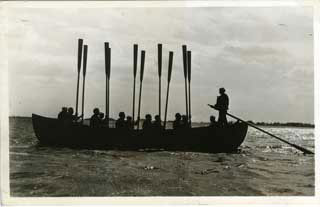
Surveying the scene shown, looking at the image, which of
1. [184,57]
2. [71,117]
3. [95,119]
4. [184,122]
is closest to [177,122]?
[184,122]

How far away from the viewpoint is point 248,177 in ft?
10.7

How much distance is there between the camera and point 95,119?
3.48 meters

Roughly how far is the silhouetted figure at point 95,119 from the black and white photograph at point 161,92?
12 millimetres

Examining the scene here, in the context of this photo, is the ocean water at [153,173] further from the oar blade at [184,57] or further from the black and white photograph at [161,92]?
the oar blade at [184,57]

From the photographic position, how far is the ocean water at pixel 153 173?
3209mm

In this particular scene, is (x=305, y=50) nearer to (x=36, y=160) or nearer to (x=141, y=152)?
(x=141, y=152)

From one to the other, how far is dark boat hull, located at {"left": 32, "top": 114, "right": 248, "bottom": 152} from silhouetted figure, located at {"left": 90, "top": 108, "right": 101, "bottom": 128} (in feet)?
0.15

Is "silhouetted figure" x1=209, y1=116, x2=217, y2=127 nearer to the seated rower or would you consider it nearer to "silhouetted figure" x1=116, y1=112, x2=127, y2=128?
"silhouetted figure" x1=116, y1=112, x2=127, y2=128

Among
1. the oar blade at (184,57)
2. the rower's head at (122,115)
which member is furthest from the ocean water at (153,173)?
the oar blade at (184,57)

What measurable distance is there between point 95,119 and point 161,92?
0.62 meters

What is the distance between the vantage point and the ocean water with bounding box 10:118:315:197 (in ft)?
10.5

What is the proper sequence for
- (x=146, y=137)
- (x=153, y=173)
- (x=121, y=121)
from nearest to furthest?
1. (x=153, y=173)
2. (x=121, y=121)
3. (x=146, y=137)

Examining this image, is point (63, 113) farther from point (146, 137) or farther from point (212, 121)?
point (212, 121)

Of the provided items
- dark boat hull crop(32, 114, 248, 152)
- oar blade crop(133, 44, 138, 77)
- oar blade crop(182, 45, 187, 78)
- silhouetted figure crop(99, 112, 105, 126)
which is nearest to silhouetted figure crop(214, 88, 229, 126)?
dark boat hull crop(32, 114, 248, 152)
